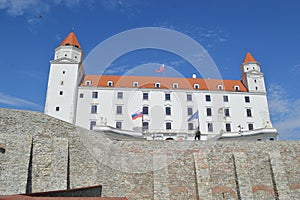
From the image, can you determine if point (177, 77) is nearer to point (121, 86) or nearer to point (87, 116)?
point (121, 86)

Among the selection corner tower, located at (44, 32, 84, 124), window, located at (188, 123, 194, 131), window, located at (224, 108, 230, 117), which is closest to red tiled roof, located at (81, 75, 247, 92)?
corner tower, located at (44, 32, 84, 124)

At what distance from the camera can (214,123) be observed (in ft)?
112

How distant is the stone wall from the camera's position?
44.3 ft

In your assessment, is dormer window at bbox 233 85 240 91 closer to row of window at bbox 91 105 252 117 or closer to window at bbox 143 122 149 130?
row of window at bbox 91 105 252 117

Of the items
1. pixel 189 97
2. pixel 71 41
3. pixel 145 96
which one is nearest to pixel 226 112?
pixel 189 97

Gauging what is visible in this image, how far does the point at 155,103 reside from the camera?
34.8m

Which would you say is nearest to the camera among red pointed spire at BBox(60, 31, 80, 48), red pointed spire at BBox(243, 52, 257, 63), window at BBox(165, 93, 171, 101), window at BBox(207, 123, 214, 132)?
window at BBox(207, 123, 214, 132)

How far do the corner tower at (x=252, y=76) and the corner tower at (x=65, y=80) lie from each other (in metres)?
25.7

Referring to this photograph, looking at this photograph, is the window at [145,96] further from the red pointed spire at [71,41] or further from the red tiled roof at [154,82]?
the red pointed spire at [71,41]

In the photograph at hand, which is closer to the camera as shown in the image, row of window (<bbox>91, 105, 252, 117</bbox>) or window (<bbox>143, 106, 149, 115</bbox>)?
row of window (<bbox>91, 105, 252, 117</bbox>)

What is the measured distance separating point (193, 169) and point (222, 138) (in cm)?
1563

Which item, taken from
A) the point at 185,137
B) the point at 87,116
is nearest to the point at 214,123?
the point at 185,137

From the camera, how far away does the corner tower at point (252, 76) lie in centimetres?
3753

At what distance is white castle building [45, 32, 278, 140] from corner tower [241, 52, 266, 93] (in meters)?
0.15
